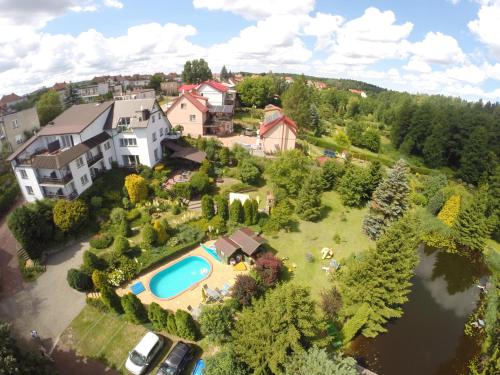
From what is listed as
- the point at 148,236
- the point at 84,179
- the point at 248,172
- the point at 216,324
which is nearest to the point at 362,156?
the point at 248,172

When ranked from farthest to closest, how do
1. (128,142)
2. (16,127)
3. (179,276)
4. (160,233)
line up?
(16,127), (128,142), (160,233), (179,276)

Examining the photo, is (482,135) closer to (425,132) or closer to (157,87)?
(425,132)

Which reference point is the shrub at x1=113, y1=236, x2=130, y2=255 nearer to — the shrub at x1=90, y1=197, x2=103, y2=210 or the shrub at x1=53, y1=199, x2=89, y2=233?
the shrub at x1=53, y1=199, x2=89, y2=233

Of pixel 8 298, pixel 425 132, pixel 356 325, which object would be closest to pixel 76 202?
pixel 8 298

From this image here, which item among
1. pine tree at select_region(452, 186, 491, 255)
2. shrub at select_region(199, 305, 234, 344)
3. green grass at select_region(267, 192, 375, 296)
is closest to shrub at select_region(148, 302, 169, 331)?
shrub at select_region(199, 305, 234, 344)

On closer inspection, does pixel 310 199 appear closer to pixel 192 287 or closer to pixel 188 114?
pixel 192 287

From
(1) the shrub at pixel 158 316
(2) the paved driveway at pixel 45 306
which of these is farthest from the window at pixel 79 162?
(1) the shrub at pixel 158 316
